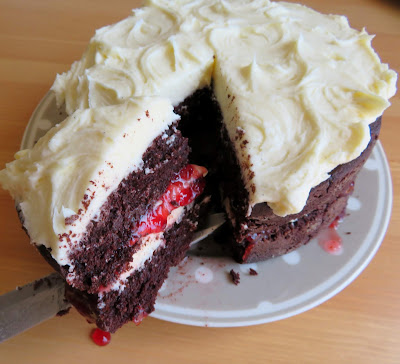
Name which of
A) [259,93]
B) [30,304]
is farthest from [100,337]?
[259,93]

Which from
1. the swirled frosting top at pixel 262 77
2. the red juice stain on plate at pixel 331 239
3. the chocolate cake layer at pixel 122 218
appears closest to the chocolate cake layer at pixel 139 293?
the chocolate cake layer at pixel 122 218

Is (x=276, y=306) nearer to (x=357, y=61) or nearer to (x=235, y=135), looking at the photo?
(x=235, y=135)

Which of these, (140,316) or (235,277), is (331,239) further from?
(140,316)

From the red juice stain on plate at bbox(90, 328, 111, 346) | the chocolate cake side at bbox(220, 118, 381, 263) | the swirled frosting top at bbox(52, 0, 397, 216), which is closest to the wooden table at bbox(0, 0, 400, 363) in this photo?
the red juice stain on plate at bbox(90, 328, 111, 346)

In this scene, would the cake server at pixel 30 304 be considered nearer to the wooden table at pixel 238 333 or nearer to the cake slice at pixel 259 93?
the wooden table at pixel 238 333

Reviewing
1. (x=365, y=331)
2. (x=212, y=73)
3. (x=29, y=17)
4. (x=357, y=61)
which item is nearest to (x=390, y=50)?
(x=357, y=61)

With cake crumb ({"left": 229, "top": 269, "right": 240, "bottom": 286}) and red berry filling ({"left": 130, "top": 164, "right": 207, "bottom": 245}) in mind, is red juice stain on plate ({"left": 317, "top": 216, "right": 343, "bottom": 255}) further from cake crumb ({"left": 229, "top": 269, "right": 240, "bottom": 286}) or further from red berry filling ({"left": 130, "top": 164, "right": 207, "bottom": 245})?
red berry filling ({"left": 130, "top": 164, "right": 207, "bottom": 245})
